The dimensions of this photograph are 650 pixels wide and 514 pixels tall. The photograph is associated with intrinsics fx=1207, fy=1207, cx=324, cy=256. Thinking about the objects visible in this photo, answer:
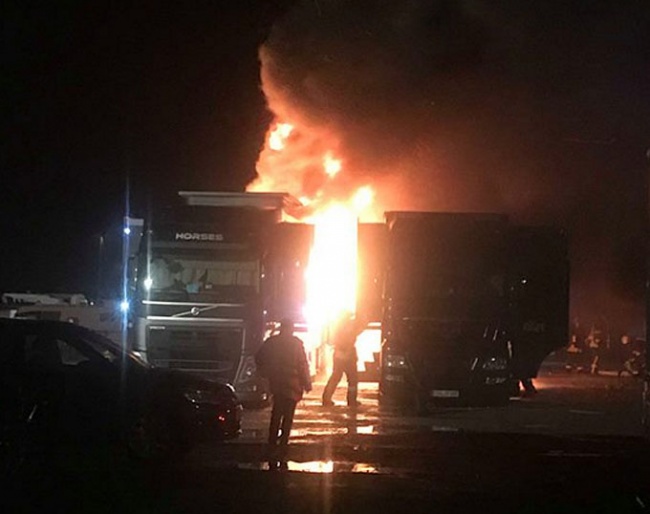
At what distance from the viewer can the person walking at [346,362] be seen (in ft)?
68.2

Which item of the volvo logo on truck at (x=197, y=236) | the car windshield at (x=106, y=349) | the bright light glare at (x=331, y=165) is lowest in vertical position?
the car windshield at (x=106, y=349)

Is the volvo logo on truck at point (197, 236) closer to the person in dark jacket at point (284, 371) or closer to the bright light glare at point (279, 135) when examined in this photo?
the person in dark jacket at point (284, 371)

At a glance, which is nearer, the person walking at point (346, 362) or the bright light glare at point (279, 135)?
the person walking at point (346, 362)

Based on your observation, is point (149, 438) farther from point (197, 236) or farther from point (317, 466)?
point (197, 236)

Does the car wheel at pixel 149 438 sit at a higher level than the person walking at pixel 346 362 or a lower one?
lower

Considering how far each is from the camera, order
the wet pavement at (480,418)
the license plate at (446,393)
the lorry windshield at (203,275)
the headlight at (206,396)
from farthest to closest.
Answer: the license plate at (446,393), the lorry windshield at (203,275), the wet pavement at (480,418), the headlight at (206,396)

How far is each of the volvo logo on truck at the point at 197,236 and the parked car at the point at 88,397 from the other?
7020mm

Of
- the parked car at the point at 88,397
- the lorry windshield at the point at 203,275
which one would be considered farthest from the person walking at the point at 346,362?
the parked car at the point at 88,397

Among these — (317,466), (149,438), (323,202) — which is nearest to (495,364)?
(317,466)

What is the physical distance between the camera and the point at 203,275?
20031 mm

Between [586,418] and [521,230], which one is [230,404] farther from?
[521,230]

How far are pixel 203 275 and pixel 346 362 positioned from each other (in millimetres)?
2933

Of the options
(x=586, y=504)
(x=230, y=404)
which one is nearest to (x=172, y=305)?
(x=230, y=404)

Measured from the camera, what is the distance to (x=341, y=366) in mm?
20828
